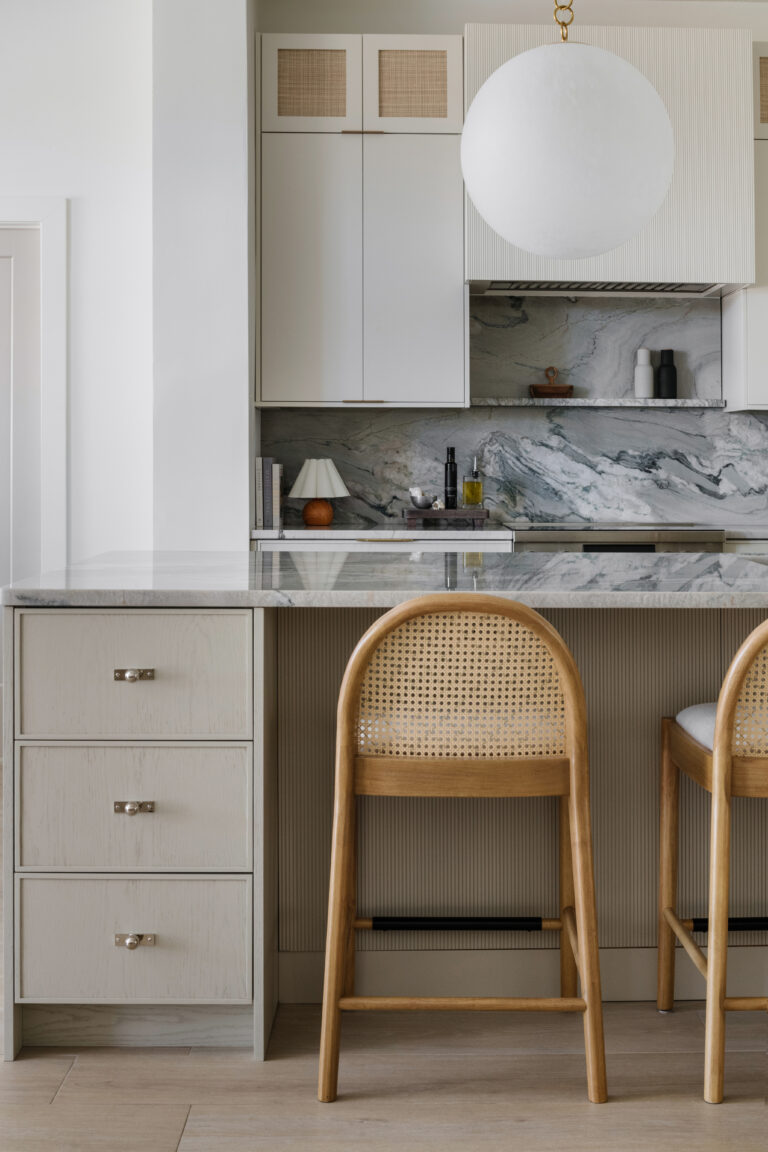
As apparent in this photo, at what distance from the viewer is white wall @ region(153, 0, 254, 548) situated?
12.1 feet

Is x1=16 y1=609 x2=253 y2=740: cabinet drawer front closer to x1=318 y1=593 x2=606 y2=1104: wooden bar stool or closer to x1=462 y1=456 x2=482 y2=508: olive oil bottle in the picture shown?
x1=318 y1=593 x2=606 y2=1104: wooden bar stool

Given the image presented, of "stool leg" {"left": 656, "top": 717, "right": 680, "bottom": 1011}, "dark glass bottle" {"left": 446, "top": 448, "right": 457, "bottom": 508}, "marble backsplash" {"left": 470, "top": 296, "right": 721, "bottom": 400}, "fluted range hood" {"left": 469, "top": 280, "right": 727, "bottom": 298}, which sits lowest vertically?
"stool leg" {"left": 656, "top": 717, "right": 680, "bottom": 1011}

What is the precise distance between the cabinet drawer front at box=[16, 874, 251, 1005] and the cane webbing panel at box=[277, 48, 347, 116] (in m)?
3.03

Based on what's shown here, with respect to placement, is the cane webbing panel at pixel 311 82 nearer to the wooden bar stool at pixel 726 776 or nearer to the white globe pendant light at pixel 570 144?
the white globe pendant light at pixel 570 144

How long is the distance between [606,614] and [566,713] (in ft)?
1.45

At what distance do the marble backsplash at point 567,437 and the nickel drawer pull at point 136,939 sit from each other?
2.61m

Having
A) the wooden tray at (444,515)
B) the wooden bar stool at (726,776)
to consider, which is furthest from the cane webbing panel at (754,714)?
the wooden tray at (444,515)

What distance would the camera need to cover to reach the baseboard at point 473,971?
2064 mm

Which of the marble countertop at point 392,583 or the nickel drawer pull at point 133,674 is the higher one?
the marble countertop at point 392,583

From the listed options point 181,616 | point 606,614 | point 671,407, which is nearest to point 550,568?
point 606,614

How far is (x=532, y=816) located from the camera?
6.70ft

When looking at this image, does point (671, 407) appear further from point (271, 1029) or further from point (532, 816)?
point (271, 1029)

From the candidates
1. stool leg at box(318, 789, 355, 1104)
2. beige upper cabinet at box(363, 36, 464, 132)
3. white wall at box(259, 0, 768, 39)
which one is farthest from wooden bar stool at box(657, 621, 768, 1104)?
white wall at box(259, 0, 768, 39)

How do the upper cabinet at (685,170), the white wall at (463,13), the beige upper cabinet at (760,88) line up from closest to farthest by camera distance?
1. the upper cabinet at (685,170)
2. the beige upper cabinet at (760,88)
3. the white wall at (463,13)
